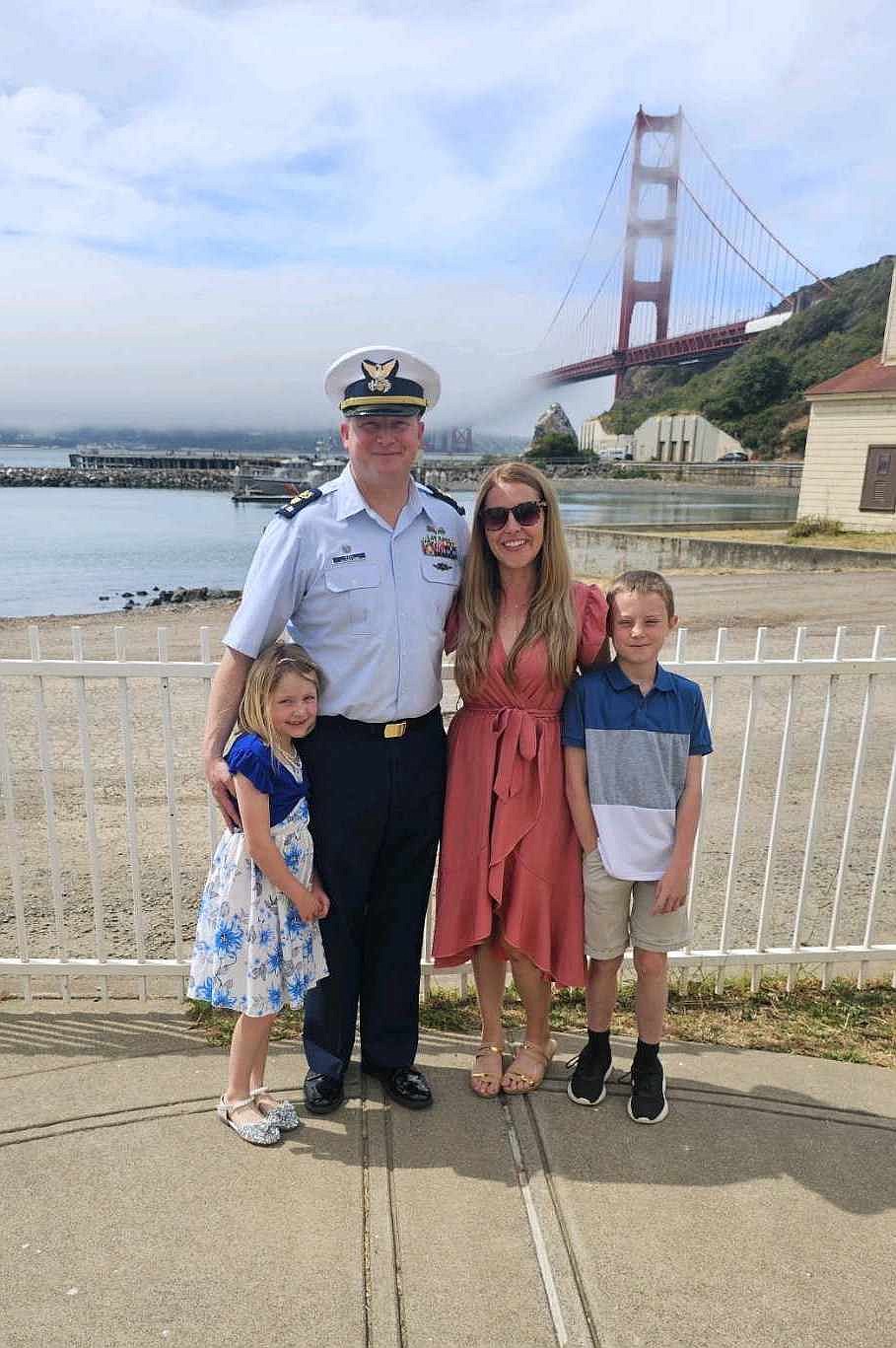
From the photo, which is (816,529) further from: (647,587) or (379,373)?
(379,373)

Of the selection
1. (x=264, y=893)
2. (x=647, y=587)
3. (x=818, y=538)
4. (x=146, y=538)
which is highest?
(x=647, y=587)

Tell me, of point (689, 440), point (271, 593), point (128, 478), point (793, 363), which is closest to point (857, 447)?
point (271, 593)

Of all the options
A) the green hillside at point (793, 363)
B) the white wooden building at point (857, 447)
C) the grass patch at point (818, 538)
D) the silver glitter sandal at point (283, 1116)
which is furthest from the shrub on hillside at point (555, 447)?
the silver glitter sandal at point (283, 1116)

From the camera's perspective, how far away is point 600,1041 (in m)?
2.70

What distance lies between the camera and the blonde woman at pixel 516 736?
251 centimetres

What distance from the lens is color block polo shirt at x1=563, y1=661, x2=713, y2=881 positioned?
2531 mm

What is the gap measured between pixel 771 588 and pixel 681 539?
5.53 meters

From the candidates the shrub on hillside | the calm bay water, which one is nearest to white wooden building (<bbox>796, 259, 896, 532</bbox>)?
the calm bay water

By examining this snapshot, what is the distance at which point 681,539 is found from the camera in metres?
20.9

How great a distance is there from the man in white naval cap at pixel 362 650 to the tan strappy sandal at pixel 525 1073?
26 centimetres

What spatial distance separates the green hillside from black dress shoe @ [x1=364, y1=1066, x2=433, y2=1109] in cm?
7574

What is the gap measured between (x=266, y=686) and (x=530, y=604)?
752mm

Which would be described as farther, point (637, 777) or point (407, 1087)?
point (407, 1087)

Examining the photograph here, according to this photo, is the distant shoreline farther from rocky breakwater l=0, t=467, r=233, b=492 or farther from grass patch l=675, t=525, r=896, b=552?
grass patch l=675, t=525, r=896, b=552
